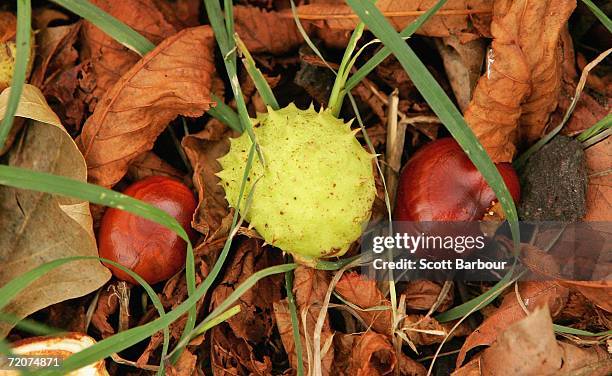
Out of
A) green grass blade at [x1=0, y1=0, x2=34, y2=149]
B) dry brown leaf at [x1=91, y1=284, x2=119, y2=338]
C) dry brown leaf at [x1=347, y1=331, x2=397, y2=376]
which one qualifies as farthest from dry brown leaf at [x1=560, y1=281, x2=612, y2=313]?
green grass blade at [x1=0, y1=0, x2=34, y2=149]

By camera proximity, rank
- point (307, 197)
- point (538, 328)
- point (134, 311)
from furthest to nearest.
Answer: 1. point (134, 311)
2. point (307, 197)
3. point (538, 328)

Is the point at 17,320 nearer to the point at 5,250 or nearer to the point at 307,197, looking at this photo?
the point at 5,250

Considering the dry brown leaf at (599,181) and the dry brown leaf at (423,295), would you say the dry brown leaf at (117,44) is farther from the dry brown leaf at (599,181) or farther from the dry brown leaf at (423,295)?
the dry brown leaf at (599,181)

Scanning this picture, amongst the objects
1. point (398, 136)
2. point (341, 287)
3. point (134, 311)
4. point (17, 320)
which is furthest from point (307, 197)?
point (17, 320)

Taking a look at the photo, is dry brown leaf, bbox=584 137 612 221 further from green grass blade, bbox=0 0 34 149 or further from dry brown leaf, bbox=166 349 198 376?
green grass blade, bbox=0 0 34 149

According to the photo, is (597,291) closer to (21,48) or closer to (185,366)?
(185,366)

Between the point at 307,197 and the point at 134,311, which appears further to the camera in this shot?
the point at 134,311
